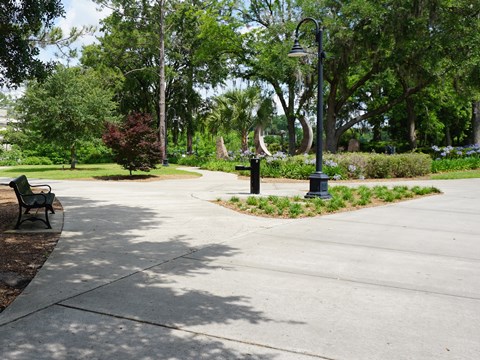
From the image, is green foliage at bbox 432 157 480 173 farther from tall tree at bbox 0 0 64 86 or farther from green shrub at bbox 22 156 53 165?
green shrub at bbox 22 156 53 165

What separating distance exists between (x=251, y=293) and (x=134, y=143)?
673 inches

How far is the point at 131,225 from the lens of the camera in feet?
28.1

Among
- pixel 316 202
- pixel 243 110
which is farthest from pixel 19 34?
pixel 243 110

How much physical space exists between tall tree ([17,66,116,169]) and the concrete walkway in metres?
19.2

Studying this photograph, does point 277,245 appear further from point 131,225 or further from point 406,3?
point 406,3

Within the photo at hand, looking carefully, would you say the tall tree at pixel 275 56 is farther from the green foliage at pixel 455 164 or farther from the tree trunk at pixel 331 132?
the green foliage at pixel 455 164

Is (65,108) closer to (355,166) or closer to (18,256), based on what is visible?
(355,166)

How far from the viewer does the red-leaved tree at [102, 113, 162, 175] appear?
20.8 meters

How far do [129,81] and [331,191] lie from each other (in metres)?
34.1

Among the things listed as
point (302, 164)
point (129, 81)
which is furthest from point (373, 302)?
point (129, 81)

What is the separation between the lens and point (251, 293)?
15.9ft

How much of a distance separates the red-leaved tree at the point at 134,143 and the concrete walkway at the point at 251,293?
12.2m

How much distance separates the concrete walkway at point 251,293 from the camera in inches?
140

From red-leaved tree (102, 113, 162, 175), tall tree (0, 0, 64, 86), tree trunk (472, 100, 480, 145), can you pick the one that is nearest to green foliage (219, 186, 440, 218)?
tall tree (0, 0, 64, 86)
